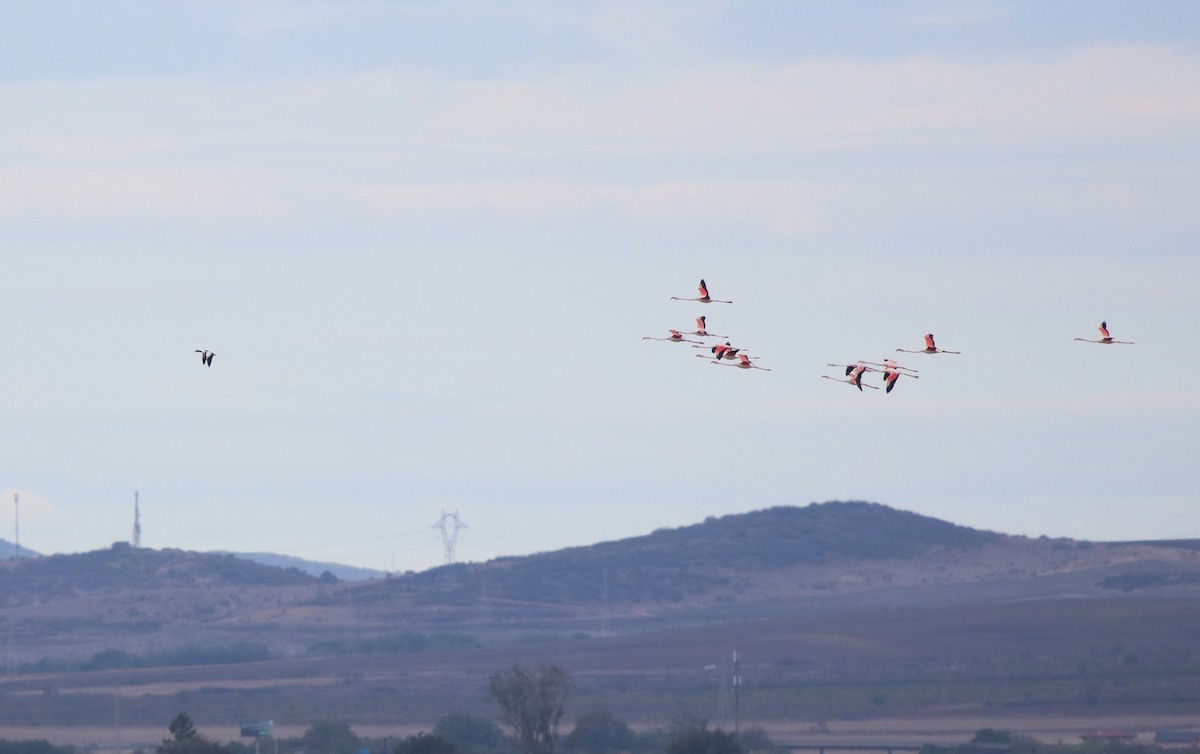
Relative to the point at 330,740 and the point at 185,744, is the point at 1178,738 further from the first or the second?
the point at 185,744

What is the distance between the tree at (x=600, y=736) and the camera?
131000 mm

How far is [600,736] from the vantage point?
438 feet

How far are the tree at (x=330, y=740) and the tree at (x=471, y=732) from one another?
6.01 m

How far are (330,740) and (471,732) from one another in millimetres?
10088

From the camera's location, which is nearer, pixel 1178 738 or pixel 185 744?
pixel 185 744

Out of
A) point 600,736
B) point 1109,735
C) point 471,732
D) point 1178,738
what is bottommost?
point 1178,738

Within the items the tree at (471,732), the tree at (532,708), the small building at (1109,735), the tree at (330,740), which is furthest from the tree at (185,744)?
the small building at (1109,735)

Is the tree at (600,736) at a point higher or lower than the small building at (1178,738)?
higher

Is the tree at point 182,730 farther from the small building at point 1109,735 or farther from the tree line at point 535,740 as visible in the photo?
the small building at point 1109,735

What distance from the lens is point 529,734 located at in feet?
390

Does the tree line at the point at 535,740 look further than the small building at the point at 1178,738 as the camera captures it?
No

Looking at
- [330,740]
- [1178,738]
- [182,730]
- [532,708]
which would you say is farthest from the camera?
[330,740]

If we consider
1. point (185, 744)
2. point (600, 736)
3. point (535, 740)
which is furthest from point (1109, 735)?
point (185, 744)

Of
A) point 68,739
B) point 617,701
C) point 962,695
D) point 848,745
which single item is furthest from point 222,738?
point 962,695
